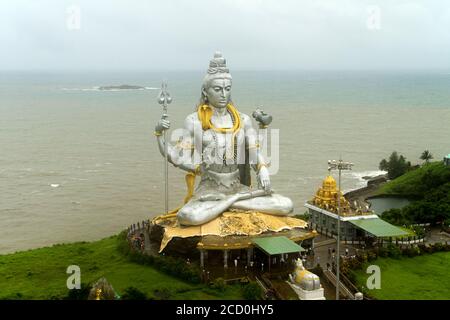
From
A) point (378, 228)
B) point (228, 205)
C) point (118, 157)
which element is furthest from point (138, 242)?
point (118, 157)

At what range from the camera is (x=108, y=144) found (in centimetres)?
4984

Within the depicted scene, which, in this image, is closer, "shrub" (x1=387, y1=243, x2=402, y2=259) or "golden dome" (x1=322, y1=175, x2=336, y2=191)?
"shrub" (x1=387, y1=243, x2=402, y2=259)

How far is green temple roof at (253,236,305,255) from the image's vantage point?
56.7 feet

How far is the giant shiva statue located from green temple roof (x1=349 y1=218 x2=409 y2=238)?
2.98 meters

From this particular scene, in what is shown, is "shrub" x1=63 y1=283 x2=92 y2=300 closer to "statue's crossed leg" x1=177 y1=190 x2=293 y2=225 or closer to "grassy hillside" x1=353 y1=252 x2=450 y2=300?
"statue's crossed leg" x1=177 y1=190 x2=293 y2=225

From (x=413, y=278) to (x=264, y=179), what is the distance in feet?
17.9

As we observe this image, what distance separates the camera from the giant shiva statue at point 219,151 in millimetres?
19391

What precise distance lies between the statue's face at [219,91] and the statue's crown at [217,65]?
1.05ft

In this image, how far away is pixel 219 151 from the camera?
19.5 metres

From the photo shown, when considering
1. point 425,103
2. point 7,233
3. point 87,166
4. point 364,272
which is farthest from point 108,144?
point 425,103

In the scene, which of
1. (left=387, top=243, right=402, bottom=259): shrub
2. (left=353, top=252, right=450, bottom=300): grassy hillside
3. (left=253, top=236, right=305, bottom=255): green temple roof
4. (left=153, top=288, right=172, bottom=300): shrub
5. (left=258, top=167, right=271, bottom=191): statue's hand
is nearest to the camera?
(left=153, top=288, right=172, bottom=300): shrub

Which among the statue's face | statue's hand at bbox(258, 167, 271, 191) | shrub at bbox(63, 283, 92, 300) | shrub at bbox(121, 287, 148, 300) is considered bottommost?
shrub at bbox(63, 283, 92, 300)

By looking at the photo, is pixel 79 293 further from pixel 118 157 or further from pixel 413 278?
pixel 118 157

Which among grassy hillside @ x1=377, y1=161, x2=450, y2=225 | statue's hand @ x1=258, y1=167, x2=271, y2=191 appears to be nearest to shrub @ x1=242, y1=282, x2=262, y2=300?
statue's hand @ x1=258, y1=167, x2=271, y2=191
